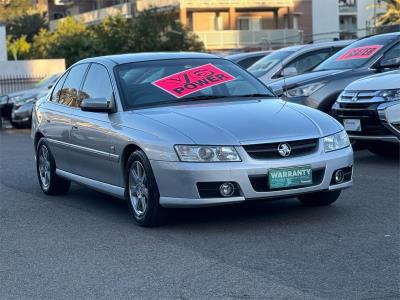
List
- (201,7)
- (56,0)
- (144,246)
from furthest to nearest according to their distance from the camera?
1. (56,0)
2. (201,7)
3. (144,246)

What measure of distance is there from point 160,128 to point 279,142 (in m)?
1.03

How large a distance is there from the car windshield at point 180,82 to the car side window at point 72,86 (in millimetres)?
896

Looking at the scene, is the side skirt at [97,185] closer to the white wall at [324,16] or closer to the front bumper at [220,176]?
the front bumper at [220,176]

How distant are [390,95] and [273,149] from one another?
3737mm

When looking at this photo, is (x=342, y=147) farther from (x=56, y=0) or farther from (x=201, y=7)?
(x=56, y=0)

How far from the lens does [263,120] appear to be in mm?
6773

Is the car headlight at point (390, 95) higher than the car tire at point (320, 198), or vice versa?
the car headlight at point (390, 95)

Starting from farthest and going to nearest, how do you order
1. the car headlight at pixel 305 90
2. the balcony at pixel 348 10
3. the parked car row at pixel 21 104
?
1. the balcony at pixel 348 10
2. the parked car row at pixel 21 104
3. the car headlight at pixel 305 90

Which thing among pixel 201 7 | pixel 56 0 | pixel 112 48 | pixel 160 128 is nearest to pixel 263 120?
pixel 160 128

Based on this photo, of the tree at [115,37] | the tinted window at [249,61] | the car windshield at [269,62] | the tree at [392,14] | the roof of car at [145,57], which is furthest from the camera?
the tree at [392,14]

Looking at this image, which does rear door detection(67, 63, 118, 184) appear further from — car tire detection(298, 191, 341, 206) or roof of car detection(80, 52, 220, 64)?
car tire detection(298, 191, 341, 206)

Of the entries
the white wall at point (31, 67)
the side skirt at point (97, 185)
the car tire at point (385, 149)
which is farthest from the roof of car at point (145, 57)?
the white wall at point (31, 67)

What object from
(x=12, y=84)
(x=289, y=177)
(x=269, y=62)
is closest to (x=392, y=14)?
(x=12, y=84)

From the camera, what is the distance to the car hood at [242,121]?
6.48m
